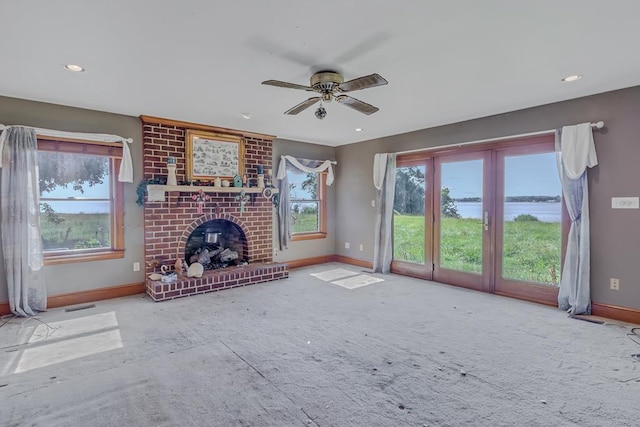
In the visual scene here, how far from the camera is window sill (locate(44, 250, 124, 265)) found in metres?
3.73

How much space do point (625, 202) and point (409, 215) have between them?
2.63 meters

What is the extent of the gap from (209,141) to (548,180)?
180 inches

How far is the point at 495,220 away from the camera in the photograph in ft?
14.1

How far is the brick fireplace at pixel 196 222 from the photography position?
4.27 metres

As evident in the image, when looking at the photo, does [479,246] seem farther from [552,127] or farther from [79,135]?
[79,135]

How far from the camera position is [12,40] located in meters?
2.21

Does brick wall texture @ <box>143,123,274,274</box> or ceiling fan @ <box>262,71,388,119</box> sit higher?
ceiling fan @ <box>262,71,388,119</box>

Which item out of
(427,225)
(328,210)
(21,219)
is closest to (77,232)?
(21,219)

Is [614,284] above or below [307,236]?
below

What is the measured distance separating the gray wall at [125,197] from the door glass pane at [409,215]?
3933 mm

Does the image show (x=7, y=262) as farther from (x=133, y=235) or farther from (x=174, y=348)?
(x=174, y=348)

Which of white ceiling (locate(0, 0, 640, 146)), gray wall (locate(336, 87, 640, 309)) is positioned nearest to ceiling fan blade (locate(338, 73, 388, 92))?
white ceiling (locate(0, 0, 640, 146))

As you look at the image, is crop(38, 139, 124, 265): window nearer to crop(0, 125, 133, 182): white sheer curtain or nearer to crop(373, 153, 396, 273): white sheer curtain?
crop(0, 125, 133, 182): white sheer curtain

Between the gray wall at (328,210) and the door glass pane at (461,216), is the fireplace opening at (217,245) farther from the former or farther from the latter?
the door glass pane at (461,216)
